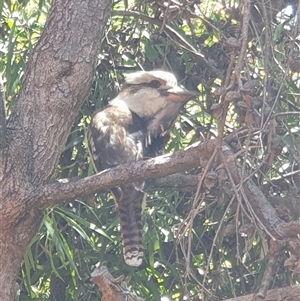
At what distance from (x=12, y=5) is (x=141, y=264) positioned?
0.97 metres

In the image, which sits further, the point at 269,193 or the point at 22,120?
the point at 269,193

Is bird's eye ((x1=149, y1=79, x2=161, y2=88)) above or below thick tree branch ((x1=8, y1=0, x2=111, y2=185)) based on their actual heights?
below

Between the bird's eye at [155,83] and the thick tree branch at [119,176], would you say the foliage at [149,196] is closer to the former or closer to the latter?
the bird's eye at [155,83]

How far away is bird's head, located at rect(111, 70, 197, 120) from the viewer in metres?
3.21

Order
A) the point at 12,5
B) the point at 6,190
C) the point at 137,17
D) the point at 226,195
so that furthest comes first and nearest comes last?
the point at 12,5 < the point at 137,17 < the point at 226,195 < the point at 6,190

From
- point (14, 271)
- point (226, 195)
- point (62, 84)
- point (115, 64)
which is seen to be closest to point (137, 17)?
point (115, 64)

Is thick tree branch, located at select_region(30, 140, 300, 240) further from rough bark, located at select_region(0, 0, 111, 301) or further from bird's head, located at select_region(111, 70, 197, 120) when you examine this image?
bird's head, located at select_region(111, 70, 197, 120)

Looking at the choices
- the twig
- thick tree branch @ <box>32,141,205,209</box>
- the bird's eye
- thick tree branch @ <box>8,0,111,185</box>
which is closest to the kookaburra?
the bird's eye

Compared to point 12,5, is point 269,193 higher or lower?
lower

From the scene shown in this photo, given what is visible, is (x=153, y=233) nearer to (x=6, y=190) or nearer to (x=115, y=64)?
(x=115, y=64)

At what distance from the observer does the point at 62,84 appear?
2.46 metres

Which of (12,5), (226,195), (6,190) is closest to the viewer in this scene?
(6,190)

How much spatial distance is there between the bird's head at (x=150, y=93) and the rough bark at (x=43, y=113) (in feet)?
2.27

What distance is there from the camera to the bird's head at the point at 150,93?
321 centimetres
